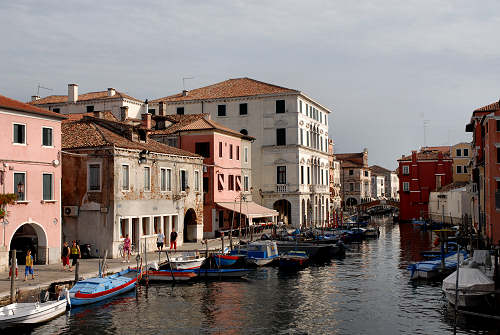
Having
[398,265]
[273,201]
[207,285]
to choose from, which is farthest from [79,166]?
[273,201]

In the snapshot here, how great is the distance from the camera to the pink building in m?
25.7

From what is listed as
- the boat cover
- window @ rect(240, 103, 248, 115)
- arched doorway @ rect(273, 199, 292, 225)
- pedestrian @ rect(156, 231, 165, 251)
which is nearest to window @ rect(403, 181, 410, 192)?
arched doorway @ rect(273, 199, 292, 225)

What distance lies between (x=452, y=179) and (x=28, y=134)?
2574 inches

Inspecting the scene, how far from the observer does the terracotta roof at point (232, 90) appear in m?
58.1

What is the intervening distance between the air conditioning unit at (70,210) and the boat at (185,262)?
5938mm

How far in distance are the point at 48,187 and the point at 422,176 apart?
6272cm

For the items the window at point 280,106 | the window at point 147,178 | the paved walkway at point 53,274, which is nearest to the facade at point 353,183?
the window at point 280,106

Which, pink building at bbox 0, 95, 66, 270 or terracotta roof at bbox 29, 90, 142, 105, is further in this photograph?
terracotta roof at bbox 29, 90, 142, 105

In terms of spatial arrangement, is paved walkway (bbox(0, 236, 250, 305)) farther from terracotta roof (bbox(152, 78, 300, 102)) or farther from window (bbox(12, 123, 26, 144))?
terracotta roof (bbox(152, 78, 300, 102))

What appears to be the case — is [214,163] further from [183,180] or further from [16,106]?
[16,106]

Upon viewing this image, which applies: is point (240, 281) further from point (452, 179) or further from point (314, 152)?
point (452, 179)

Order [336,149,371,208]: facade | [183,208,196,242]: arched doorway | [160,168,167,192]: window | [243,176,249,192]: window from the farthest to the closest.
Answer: [336,149,371,208]: facade < [243,176,249,192]: window < [183,208,196,242]: arched doorway < [160,168,167,192]: window

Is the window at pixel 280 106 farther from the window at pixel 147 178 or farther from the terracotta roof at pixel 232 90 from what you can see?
the window at pixel 147 178

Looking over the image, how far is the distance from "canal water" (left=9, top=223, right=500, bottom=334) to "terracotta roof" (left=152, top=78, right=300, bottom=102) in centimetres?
3017
